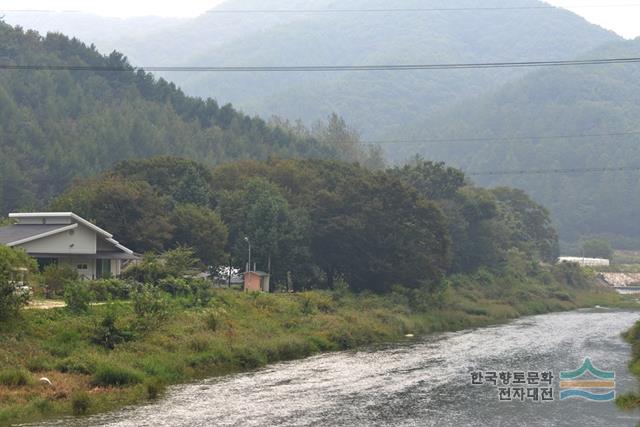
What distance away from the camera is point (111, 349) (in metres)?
42.3

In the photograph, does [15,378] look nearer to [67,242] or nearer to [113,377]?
A: [113,377]

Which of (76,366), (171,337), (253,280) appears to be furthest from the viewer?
(253,280)

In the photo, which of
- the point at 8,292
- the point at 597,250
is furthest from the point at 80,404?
the point at 597,250

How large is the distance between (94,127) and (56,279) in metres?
87.5

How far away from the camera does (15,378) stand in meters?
35.0

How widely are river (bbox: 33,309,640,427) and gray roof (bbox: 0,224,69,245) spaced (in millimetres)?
18402

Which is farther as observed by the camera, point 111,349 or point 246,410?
point 111,349

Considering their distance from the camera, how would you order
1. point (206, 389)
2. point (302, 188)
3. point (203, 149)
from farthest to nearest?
point (203, 149) < point (302, 188) < point (206, 389)

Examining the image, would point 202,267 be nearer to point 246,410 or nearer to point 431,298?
point 431,298

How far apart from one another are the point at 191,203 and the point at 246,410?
44603 mm

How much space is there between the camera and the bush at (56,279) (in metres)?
51.5

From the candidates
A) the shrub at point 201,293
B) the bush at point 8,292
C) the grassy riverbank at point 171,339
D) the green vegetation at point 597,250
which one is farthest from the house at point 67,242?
the green vegetation at point 597,250

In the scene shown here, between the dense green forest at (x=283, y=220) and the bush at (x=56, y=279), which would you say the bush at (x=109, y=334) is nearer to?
the bush at (x=56, y=279)

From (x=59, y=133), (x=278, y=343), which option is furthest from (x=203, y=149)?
(x=278, y=343)
